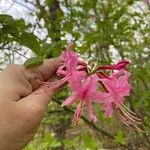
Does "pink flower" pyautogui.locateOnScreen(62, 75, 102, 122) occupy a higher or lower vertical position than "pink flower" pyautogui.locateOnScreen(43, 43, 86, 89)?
lower

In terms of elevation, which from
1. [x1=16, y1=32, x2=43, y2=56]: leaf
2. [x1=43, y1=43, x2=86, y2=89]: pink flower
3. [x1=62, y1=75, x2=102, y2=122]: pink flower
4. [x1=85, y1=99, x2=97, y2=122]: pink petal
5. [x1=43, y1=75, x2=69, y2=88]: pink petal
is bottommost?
[x1=85, y1=99, x2=97, y2=122]: pink petal

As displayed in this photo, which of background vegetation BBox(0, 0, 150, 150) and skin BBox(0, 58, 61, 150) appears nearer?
skin BBox(0, 58, 61, 150)

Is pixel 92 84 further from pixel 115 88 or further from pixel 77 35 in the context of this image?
pixel 77 35

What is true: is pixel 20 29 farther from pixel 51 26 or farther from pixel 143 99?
pixel 143 99

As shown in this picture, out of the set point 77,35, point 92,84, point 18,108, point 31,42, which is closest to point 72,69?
point 92,84

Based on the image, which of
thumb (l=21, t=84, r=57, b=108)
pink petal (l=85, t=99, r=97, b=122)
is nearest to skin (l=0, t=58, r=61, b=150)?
thumb (l=21, t=84, r=57, b=108)

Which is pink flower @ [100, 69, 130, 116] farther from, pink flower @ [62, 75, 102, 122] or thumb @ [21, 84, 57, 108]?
thumb @ [21, 84, 57, 108]

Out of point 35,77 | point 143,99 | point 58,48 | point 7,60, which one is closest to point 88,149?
point 143,99

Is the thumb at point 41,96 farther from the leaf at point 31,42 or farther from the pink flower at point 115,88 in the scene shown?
the leaf at point 31,42

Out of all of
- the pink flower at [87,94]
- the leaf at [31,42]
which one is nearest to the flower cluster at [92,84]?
the pink flower at [87,94]
